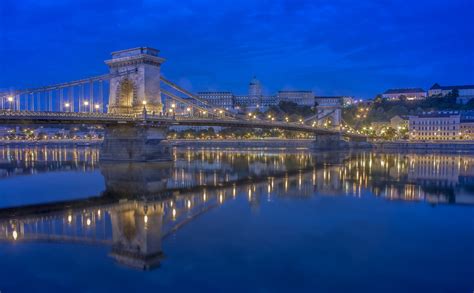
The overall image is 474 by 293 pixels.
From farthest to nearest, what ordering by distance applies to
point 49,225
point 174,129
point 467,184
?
point 174,129
point 467,184
point 49,225

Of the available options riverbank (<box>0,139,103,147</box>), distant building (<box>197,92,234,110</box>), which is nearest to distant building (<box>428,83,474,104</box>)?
distant building (<box>197,92,234,110</box>)

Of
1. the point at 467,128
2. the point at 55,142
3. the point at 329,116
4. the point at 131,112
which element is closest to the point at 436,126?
the point at 467,128

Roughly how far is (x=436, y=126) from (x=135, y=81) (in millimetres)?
65218

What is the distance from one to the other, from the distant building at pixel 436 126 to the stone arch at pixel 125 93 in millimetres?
63046

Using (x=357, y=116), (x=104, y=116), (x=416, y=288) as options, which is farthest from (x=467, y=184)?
(x=357, y=116)

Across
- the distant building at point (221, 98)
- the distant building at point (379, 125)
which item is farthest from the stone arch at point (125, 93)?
the distant building at point (221, 98)

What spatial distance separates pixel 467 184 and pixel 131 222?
19.7m

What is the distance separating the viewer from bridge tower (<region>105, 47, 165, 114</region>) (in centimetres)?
3938

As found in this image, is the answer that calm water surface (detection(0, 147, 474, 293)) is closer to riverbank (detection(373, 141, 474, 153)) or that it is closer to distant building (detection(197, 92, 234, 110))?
riverbank (detection(373, 141, 474, 153))

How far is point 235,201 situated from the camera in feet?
60.8

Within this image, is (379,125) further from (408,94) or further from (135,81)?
(135,81)

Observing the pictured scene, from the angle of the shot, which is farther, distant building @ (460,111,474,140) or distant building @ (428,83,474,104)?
distant building @ (428,83,474,104)

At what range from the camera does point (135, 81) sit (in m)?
39.8

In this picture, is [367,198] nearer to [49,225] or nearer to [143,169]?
[49,225]
